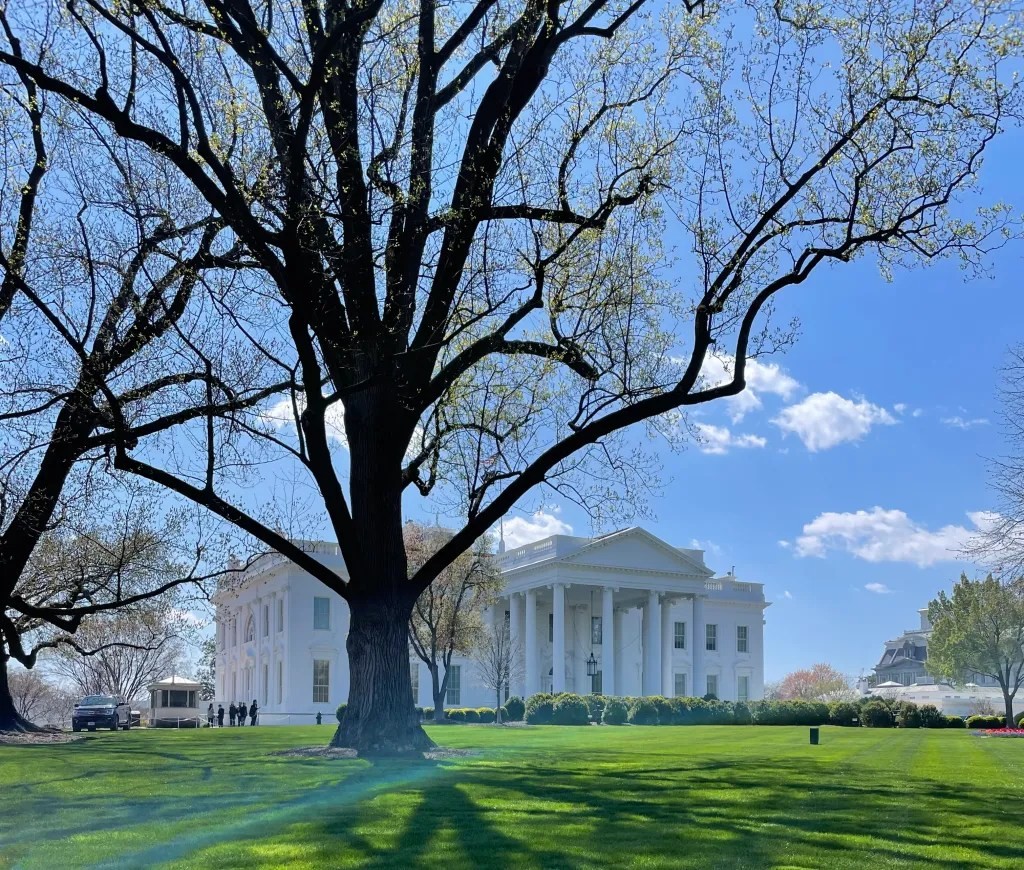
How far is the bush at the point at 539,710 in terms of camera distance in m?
41.9

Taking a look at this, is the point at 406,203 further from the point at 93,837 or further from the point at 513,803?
the point at 93,837

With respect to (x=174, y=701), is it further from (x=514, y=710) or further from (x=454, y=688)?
(x=514, y=710)

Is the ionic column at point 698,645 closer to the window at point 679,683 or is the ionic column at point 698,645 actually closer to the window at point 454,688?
the window at point 679,683

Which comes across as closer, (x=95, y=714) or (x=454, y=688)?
(x=95, y=714)

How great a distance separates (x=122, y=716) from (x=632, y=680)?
1217 inches

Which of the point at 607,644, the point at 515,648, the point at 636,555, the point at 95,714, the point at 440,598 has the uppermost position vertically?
the point at 636,555

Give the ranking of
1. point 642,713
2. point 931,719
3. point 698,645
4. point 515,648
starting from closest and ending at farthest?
point 642,713
point 931,719
point 515,648
point 698,645

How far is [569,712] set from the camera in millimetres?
41375

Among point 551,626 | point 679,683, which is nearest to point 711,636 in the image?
point 679,683

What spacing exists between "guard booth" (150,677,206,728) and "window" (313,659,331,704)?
6.41m

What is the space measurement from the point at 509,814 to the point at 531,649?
175 feet

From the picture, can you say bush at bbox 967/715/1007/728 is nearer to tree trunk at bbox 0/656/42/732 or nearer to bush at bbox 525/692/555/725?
bush at bbox 525/692/555/725

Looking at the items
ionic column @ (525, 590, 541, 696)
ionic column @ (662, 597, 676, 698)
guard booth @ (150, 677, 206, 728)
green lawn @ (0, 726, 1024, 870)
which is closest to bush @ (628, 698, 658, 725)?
ionic column @ (525, 590, 541, 696)

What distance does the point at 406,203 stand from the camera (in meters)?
15.3
